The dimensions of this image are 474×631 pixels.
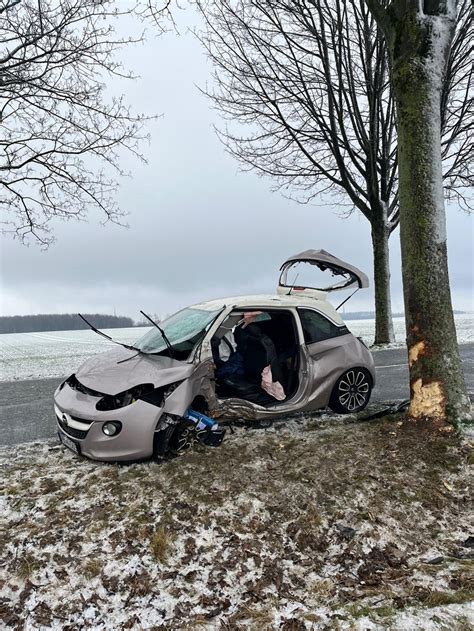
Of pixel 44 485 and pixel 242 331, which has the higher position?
pixel 242 331

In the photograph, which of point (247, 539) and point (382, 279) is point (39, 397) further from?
point (382, 279)

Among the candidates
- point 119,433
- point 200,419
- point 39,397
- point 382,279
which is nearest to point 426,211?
point 200,419

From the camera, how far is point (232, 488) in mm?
4047

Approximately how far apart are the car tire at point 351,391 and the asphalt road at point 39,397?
3.59 ft

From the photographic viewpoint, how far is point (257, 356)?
6082mm

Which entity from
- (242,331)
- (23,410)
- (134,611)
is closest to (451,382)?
(242,331)

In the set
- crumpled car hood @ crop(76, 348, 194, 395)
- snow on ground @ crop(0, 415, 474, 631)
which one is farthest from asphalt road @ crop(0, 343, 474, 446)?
crumpled car hood @ crop(76, 348, 194, 395)

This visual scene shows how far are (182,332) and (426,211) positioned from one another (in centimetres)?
337

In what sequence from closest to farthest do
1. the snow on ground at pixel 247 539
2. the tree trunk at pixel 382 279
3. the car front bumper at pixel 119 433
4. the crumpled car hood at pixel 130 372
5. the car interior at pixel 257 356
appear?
the snow on ground at pixel 247 539 → the car front bumper at pixel 119 433 → the crumpled car hood at pixel 130 372 → the car interior at pixel 257 356 → the tree trunk at pixel 382 279

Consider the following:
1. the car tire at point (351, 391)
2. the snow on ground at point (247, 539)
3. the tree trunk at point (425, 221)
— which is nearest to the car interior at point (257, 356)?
the car tire at point (351, 391)

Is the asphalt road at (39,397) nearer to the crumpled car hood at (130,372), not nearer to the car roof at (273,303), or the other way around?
the crumpled car hood at (130,372)

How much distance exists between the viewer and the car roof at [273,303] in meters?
5.59

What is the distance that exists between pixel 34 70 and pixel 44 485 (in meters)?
9.41

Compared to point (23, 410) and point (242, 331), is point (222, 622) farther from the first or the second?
point (23, 410)
